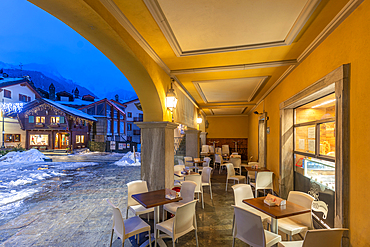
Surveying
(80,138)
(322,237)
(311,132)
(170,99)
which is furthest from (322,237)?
(80,138)

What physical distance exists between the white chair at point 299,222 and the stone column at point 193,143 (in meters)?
6.36

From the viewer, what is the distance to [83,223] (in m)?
3.58

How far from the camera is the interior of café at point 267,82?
6.64ft

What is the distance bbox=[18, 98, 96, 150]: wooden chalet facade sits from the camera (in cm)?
1673

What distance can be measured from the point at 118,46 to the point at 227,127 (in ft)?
39.9

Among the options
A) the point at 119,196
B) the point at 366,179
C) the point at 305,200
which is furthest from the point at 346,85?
the point at 119,196

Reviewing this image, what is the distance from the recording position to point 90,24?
6.91ft

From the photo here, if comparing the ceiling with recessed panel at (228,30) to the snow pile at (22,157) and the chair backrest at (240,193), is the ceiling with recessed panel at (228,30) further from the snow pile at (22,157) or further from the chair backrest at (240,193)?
the snow pile at (22,157)

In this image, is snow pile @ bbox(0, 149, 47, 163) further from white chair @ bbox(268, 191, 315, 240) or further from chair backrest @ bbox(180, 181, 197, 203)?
white chair @ bbox(268, 191, 315, 240)

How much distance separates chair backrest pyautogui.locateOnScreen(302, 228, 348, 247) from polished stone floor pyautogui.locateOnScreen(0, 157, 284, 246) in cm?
137

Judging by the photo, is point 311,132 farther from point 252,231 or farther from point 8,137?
point 8,137

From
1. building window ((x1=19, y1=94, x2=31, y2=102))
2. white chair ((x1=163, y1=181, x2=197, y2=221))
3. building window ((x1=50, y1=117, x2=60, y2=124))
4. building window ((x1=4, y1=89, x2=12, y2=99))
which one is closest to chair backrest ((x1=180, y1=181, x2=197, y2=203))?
white chair ((x1=163, y1=181, x2=197, y2=221))

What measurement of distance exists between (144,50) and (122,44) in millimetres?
637

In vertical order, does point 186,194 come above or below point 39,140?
above
